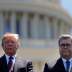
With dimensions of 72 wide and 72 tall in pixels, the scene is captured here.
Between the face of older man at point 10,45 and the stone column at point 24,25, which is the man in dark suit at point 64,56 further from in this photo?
the stone column at point 24,25

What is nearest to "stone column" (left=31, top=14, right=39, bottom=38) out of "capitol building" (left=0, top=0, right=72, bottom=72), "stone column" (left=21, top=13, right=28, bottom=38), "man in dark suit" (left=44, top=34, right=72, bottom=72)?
"capitol building" (left=0, top=0, right=72, bottom=72)

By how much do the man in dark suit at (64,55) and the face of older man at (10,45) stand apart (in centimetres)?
74

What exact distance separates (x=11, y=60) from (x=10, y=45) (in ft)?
0.83

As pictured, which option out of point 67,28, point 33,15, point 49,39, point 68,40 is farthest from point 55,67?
point 67,28

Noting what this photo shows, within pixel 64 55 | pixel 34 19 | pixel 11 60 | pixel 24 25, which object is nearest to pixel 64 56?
pixel 64 55

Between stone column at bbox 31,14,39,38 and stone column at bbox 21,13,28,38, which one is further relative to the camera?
stone column at bbox 31,14,39,38

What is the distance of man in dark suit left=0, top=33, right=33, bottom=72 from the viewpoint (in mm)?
8438

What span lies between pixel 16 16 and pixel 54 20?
19.0 feet

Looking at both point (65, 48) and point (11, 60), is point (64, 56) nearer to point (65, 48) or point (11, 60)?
point (65, 48)

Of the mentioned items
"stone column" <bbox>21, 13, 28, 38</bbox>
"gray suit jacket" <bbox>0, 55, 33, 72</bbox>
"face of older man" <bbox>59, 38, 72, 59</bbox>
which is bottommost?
"gray suit jacket" <bbox>0, 55, 33, 72</bbox>

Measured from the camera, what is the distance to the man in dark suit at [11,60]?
8438 mm

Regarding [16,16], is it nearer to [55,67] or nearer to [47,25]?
[47,25]

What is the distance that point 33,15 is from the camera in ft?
230

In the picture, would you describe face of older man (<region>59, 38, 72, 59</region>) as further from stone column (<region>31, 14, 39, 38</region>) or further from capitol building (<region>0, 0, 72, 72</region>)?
stone column (<region>31, 14, 39, 38</region>)
